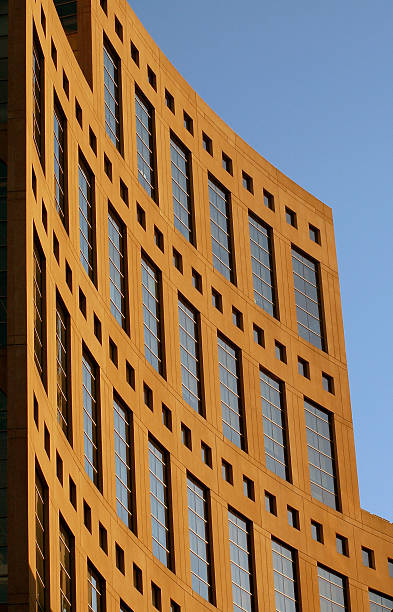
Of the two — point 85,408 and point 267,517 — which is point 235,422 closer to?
point 267,517

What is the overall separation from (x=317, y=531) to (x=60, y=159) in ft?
89.5

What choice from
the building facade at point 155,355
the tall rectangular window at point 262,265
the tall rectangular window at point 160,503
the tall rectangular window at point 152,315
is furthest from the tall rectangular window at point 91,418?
the tall rectangular window at point 262,265

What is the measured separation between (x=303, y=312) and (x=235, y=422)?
35.0 feet

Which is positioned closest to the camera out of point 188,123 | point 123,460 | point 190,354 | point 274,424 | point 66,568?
point 66,568

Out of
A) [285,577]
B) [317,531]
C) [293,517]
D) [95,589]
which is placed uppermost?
[293,517]

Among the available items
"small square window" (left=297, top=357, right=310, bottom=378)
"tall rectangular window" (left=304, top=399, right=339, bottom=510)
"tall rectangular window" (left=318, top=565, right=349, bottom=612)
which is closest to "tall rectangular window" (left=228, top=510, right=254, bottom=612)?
"tall rectangular window" (left=318, top=565, right=349, bottom=612)

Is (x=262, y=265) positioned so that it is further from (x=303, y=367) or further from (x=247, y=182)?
(x=303, y=367)

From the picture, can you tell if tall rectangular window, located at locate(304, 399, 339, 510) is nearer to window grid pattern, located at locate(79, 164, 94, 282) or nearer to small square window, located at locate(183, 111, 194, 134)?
small square window, located at locate(183, 111, 194, 134)

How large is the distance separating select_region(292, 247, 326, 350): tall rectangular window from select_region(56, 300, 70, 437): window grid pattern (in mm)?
26924

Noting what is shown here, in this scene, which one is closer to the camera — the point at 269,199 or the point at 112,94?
the point at 112,94

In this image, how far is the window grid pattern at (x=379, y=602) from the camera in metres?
74.9

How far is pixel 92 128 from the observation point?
6169 centimetres

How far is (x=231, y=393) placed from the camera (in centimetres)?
7138

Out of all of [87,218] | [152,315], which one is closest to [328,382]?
[152,315]
